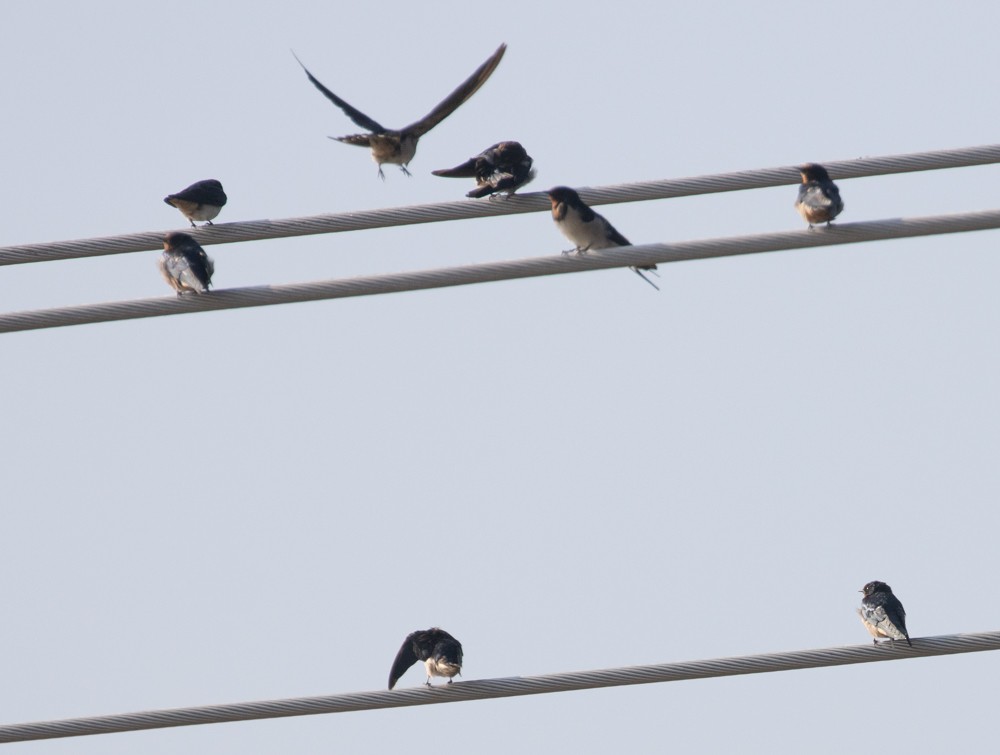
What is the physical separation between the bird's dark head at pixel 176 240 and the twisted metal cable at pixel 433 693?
8.73 feet

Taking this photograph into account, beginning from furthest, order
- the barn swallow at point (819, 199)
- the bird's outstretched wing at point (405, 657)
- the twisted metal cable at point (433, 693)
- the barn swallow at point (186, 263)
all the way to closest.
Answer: the bird's outstretched wing at point (405, 657), the barn swallow at point (186, 263), the barn swallow at point (819, 199), the twisted metal cable at point (433, 693)

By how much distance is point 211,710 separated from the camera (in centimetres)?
1104

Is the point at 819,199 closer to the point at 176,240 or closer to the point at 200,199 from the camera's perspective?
the point at 176,240

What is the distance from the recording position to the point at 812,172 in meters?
12.1

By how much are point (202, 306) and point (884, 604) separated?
5.80 metres

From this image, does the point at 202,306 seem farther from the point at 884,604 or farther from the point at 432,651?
the point at 884,604

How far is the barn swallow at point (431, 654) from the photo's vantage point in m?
15.2

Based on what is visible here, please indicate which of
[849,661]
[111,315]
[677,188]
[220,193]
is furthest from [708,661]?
[220,193]

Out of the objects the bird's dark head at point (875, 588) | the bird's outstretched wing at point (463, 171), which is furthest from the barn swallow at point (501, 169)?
the bird's dark head at point (875, 588)

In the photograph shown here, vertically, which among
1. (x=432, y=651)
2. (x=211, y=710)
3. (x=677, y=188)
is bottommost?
(x=211, y=710)

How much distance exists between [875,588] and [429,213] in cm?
539

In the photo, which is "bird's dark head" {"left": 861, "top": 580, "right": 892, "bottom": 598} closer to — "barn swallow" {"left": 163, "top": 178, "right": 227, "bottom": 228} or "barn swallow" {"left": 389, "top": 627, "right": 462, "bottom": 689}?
"barn swallow" {"left": 389, "top": 627, "right": 462, "bottom": 689}

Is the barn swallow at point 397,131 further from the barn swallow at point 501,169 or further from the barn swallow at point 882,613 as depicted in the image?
the barn swallow at point 882,613

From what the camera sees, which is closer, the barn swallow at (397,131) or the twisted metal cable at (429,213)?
the twisted metal cable at (429,213)
